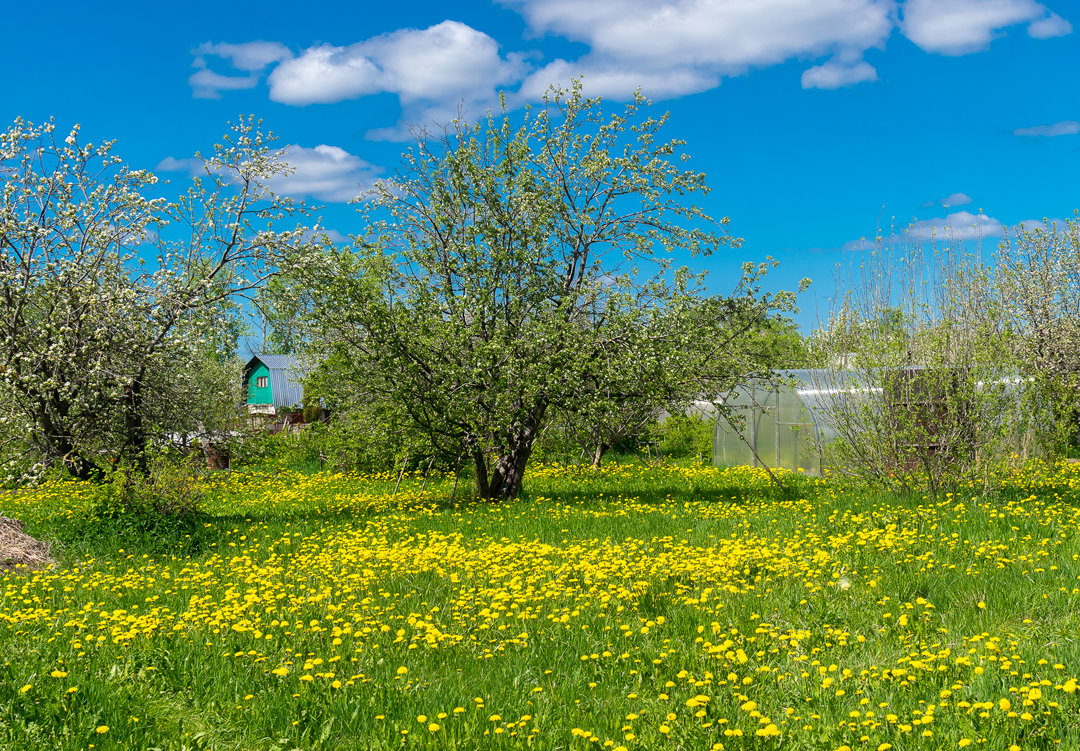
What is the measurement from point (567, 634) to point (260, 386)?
58.5 metres

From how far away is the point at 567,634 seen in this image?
6.83 meters

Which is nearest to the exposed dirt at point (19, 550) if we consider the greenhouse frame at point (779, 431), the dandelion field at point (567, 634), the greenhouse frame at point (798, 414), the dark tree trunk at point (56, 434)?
the dandelion field at point (567, 634)

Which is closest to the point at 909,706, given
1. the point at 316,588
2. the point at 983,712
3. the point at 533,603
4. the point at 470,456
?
the point at 983,712

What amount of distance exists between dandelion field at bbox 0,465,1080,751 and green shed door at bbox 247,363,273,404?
4950 centimetres

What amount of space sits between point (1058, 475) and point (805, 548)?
1005 centimetres

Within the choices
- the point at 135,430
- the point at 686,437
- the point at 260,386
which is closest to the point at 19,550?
the point at 135,430

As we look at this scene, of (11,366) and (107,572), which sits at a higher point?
(11,366)

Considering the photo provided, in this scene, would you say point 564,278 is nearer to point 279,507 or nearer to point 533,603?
point 279,507

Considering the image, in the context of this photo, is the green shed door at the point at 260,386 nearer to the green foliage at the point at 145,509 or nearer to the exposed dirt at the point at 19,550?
the green foliage at the point at 145,509

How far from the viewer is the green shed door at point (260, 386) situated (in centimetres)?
6053

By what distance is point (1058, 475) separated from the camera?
16.7 meters

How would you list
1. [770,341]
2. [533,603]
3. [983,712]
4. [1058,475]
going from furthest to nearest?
[770,341] → [1058,475] → [533,603] → [983,712]

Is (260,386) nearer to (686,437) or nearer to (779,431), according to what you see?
(686,437)

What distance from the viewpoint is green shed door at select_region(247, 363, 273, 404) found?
60.5 metres
